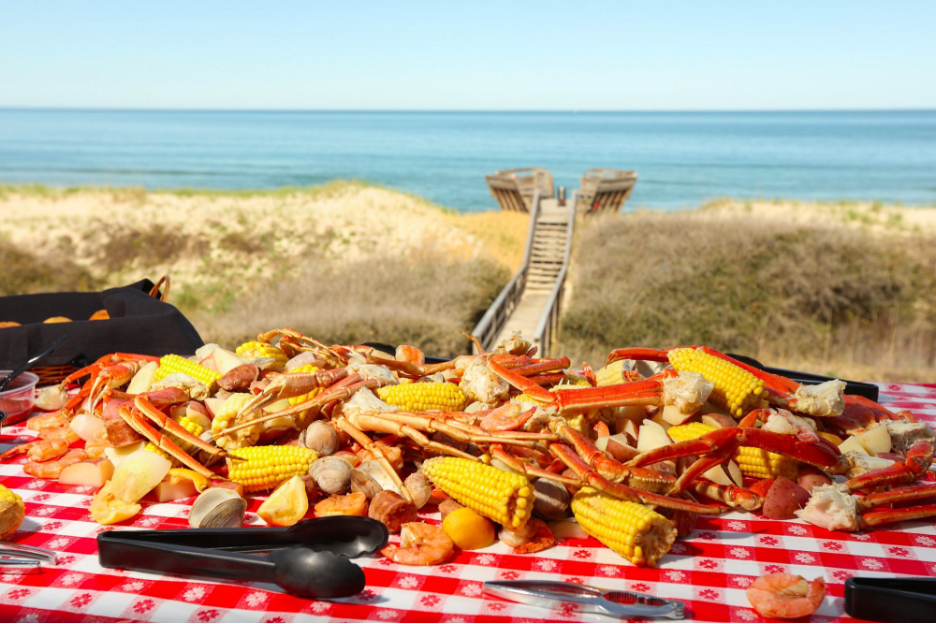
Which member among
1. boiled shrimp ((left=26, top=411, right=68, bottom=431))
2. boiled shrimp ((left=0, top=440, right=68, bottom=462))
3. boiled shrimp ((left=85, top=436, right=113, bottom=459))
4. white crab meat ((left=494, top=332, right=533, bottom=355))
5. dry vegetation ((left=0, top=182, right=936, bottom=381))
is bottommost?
dry vegetation ((left=0, top=182, right=936, bottom=381))

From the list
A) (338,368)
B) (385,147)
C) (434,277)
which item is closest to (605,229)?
(434,277)

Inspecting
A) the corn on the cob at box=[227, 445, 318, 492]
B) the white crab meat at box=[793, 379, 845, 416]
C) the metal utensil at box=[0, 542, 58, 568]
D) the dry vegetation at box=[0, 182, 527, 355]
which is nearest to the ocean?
the dry vegetation at box=[0, 182, 527, 355]

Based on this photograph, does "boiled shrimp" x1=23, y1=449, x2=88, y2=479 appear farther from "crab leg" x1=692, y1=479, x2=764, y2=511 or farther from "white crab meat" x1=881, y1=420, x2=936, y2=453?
"white crab meat" x1=881, y1=420, x2=936, y2=453

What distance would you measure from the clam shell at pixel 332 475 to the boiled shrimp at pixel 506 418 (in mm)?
319

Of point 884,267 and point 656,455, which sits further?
point 884,267

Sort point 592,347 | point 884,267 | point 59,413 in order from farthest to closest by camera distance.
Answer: point 884,267, point 592,347, point 59,413

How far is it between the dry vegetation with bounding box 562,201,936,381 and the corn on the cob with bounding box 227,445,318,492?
936 centimetres

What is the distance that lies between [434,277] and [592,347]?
4.76 meters

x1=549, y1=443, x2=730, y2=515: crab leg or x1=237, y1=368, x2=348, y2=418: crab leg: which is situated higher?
x1=237, y1=368, x2=348, y2=418: crab leg

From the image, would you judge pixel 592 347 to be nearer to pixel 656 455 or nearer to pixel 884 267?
pixel 884 267

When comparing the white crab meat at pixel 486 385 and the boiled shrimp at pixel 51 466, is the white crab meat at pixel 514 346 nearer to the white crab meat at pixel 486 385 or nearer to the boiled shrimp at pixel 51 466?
the white crab meat at pixel 486 385

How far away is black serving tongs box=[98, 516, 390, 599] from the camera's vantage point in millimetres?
1038

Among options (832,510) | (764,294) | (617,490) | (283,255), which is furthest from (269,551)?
(283,255)

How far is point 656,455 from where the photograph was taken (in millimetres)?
1274
